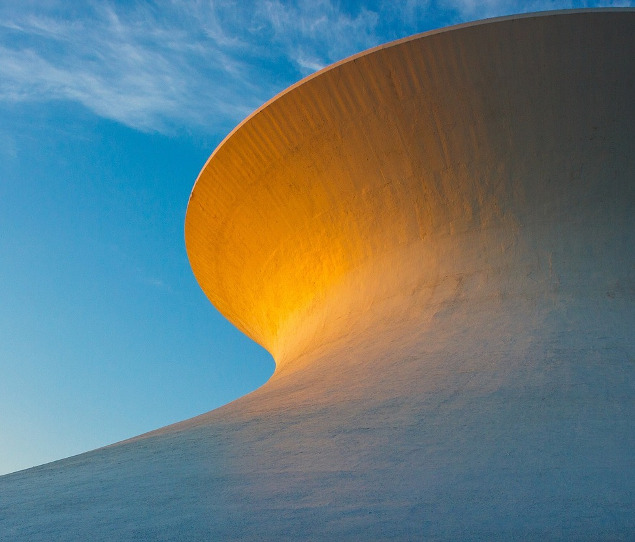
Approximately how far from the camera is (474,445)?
2801 millimetres

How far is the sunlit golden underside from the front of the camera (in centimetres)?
475

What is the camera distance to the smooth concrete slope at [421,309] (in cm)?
221

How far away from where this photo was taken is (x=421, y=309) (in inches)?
196

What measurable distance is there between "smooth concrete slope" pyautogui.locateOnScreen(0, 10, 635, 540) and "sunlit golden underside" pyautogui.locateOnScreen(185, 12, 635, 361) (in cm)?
2

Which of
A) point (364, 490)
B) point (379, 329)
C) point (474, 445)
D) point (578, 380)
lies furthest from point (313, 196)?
point (364, 490)

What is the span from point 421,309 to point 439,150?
1.31m

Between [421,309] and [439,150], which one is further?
[439,150]

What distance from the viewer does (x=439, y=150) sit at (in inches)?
202

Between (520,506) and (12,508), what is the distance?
1856 millimetres

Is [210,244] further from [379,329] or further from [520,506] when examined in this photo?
[520,506]

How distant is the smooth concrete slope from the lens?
2213mm

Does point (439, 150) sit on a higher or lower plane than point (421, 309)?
higher

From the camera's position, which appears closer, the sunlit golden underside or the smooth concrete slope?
the smooth concrete slope

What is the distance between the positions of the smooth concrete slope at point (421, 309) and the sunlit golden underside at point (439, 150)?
0.05 ft
